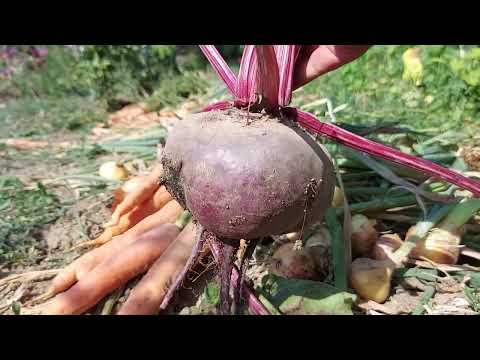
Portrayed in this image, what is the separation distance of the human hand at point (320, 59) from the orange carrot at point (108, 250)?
885 mm

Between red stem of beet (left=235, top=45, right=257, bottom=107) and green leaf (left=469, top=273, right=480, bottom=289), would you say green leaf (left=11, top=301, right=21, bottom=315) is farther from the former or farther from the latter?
green leaf (left=469, top=273, right=480, bottom=289)

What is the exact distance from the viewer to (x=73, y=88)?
5816mm

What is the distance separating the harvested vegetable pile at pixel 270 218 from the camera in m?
1.41

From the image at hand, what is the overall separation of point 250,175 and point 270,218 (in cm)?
15

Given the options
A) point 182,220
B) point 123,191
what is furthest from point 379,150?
point 123,191

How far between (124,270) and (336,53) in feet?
3.98

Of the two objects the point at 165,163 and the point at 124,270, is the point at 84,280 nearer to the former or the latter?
the point at 124,270

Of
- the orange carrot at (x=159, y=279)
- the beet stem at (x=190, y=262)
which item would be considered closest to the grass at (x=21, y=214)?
the orange carrot at (x=159, y=279)

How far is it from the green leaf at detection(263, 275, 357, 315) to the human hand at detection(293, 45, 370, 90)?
0.77 metres

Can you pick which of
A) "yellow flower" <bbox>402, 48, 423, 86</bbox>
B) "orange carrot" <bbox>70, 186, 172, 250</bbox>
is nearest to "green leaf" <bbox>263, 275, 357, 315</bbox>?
"orange carrot" <bbox>70, 186, 172, 250</bbox>

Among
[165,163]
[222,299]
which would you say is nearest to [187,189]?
[165,163]

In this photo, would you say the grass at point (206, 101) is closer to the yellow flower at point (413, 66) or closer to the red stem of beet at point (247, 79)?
the yellow flower at point (413, 66)

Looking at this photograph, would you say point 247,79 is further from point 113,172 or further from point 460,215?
point 113,172

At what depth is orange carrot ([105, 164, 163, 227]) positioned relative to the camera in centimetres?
225
